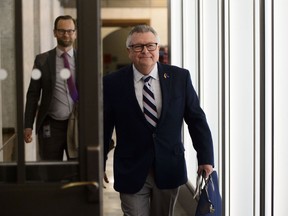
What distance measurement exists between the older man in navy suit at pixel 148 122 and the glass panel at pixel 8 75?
863mm

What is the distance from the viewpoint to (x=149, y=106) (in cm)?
327

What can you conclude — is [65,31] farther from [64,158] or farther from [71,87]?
[64,158]

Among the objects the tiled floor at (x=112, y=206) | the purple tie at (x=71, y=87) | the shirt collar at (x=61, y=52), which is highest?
the shirt collar at (x=61, y=52)

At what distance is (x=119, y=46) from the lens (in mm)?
21719

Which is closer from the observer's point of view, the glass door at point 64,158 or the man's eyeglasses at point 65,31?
the glass door at point 64,158

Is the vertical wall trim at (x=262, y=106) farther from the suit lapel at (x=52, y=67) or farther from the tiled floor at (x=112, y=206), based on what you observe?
the tiled floor at (x=112, y=206)

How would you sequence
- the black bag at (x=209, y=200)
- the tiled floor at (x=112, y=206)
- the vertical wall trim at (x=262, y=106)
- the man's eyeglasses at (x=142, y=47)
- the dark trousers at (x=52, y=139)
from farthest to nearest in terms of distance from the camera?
the tiled floor at (x=112, y=206) → the vertical wall trim at (x=262, y=106) → the man's eyeglasses at (x=142, y=47) → the black bag at (x=209, y=200) → the dark trousers at (x=52, y=139)

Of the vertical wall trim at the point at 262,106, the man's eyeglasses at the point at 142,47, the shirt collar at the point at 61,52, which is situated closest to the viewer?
the shirt collar at the point at 61,52

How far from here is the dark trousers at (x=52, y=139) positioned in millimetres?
2455

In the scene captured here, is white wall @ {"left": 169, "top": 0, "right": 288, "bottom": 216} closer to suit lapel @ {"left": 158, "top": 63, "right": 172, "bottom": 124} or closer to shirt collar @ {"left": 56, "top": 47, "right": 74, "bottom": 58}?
suit lapel @ {"left": 158, "top": 63, "right": 172, "bottom": 124}

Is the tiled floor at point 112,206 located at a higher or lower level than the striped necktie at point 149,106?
lower

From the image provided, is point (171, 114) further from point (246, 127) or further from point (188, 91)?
point (246, 127)

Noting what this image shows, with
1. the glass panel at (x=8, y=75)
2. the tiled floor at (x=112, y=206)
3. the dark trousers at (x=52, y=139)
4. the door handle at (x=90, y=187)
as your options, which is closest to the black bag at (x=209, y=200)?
the dark trousers at (x=52, y=139)

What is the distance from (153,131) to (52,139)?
714mm
